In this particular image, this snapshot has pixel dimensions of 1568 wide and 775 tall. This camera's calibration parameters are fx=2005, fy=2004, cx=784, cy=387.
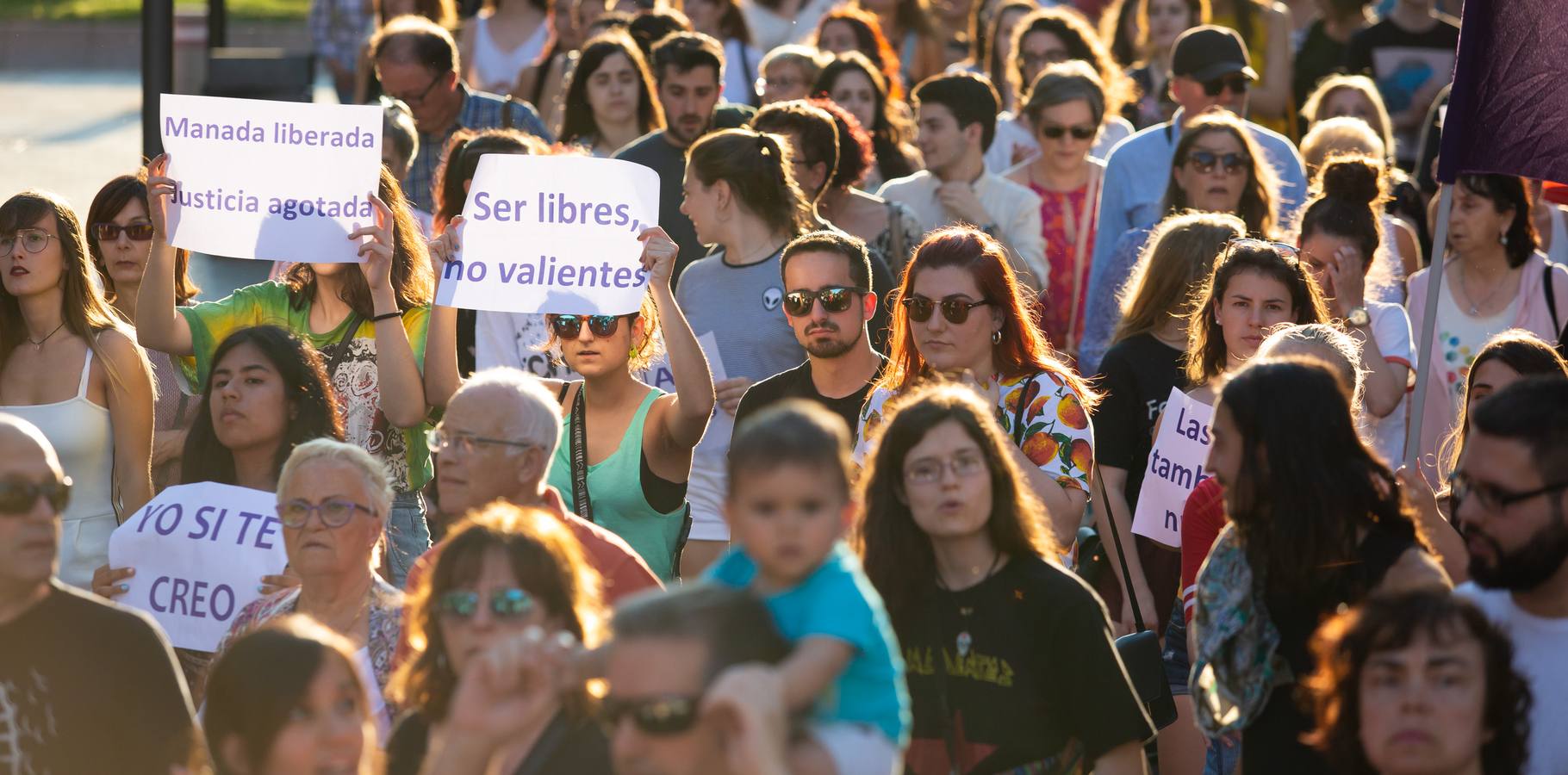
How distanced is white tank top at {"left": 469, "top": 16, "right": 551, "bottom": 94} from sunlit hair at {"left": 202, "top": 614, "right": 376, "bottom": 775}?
8644mm

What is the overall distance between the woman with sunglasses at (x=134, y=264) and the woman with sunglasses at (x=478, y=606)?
10.0ft

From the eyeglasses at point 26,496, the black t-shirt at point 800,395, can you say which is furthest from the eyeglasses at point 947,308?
the eyeglasses at point 26,496

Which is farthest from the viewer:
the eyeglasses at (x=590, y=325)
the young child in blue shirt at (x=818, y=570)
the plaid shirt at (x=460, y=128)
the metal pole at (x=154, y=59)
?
the plaid shirt at (x=460, y=128)

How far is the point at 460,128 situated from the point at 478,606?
5487mm

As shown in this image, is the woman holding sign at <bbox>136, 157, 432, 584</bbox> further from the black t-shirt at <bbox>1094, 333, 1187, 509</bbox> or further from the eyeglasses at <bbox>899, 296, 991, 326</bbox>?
the black t-shirt at <bbox>1094, 333, 1187, 509</bbox>

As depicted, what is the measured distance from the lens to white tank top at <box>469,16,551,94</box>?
39.2 feet

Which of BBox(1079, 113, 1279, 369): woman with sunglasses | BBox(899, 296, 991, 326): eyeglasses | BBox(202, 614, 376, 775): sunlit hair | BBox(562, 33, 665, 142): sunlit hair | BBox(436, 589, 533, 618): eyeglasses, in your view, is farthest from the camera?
BBox(562, 33, 665, 142): sunlit hair

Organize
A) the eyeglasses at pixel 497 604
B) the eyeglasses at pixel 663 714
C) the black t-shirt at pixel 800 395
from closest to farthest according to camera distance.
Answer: the eyeglasses at pixel 663 714 < the eyeglasses at pixel 497 604 < the black t-shirt at pixel 800 395

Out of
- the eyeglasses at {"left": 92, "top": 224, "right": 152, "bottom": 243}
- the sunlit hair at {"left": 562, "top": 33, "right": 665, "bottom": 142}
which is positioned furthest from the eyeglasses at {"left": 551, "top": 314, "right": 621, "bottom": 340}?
the sunlit hair at {"left": 562, "top": 33, "right": 665, "bottom": 142}

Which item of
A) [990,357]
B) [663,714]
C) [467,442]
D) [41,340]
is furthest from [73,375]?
[663,714]

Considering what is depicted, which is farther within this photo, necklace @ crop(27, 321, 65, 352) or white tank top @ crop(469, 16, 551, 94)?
white tank top @ crop(469, 16, 551, 94)

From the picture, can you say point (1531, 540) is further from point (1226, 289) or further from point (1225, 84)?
point (1225, 84)

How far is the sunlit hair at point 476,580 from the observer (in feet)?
12.5

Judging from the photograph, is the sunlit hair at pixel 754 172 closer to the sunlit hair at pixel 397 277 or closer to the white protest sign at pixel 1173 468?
the sunlit hair at pixel 397 277
